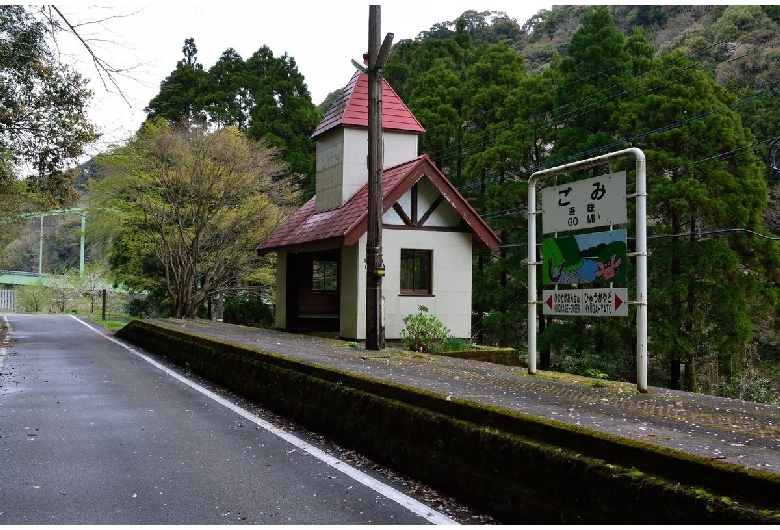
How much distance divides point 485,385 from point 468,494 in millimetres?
2766

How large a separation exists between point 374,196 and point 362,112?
20.0 ft

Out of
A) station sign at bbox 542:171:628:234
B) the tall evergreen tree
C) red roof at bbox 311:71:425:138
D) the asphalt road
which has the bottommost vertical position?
the asphalt road

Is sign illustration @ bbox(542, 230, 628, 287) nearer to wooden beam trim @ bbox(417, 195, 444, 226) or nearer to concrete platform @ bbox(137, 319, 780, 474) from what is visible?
concrete platform @ bbox(137, 319, 780, 474)

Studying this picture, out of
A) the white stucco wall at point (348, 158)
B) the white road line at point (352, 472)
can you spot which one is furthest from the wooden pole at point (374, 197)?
the white stucco wall at point (348, 158)

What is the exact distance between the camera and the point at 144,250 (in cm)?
3256

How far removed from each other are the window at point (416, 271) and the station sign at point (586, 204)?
9.29m

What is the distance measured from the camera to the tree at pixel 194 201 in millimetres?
28141

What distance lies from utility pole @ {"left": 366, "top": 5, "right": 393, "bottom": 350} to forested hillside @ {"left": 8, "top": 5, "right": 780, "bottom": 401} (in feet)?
23.0

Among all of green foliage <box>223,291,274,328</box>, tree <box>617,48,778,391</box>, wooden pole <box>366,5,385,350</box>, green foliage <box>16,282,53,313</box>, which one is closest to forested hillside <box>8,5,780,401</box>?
tree <box>617,48,778,391</box>

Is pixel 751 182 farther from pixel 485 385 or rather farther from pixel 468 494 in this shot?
pixel 468 494

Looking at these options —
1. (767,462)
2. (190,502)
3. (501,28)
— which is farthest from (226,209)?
(501,28)

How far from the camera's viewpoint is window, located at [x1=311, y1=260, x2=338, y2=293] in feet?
75.3

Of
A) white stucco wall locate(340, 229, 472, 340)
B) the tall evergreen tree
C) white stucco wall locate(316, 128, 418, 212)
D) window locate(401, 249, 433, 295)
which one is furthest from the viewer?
the tall evergreen tree

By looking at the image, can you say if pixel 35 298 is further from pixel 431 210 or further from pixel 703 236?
pixel 703 236
